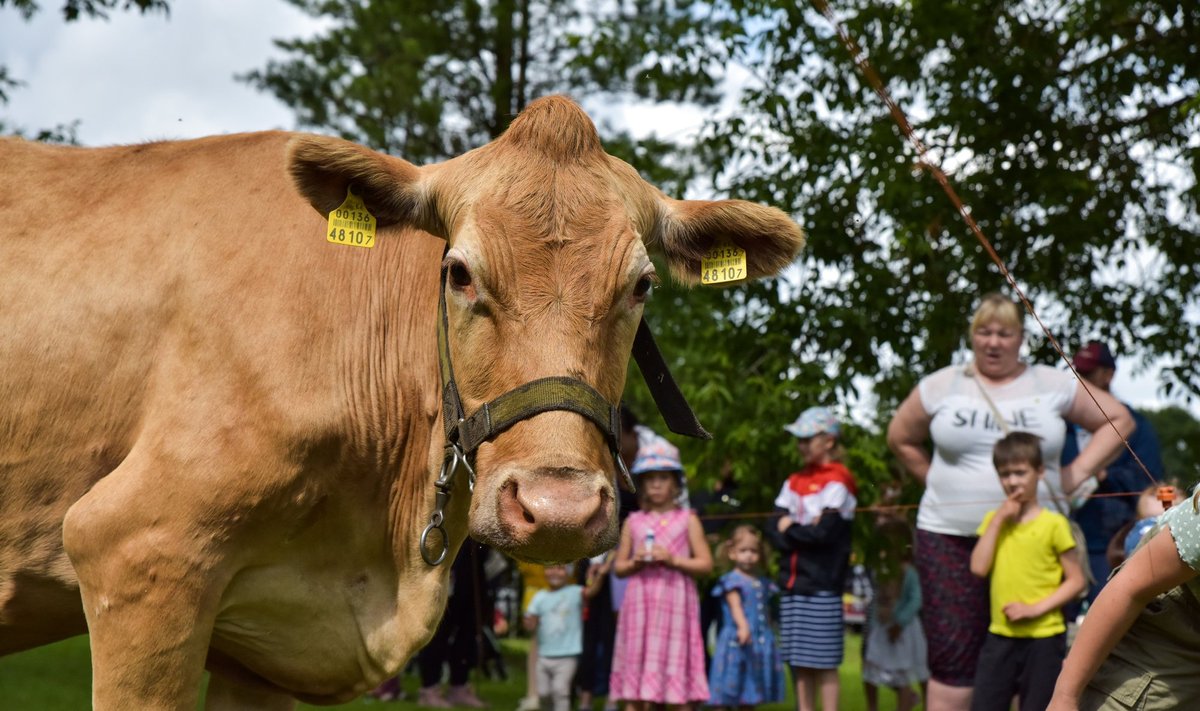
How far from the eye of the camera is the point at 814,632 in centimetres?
757

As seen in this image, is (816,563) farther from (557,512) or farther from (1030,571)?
(557,512)

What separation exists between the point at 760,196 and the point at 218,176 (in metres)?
5.80

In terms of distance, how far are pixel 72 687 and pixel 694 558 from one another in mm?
5372

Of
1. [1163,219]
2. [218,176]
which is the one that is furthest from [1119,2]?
[218,176]

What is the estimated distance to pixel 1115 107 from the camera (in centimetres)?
1013

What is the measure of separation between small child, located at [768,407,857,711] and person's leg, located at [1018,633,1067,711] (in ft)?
5.51

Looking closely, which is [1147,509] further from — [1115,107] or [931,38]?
[1115,107]

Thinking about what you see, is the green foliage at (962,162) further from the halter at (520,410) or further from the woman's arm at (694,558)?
the halter at (520,410)

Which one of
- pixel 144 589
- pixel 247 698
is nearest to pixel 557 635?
pixel 247 698

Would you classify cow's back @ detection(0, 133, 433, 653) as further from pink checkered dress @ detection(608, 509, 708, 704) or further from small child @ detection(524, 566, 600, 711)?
small child @ detection(524, 566, 600, 711)

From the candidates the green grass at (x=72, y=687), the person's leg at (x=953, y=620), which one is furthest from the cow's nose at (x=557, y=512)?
the green grass at (x=72, y=687)

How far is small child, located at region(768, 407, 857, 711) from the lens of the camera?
7.58 meters

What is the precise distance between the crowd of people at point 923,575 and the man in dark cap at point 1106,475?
0.01 m

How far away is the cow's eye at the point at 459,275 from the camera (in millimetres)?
3598
